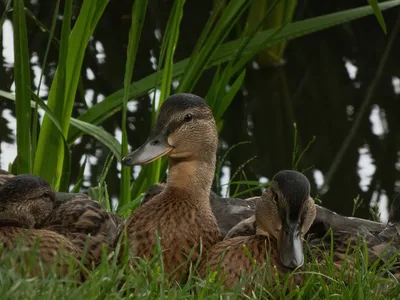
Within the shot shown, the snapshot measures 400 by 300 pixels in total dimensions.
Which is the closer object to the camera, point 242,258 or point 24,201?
point 242,258

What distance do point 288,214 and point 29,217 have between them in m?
0.94

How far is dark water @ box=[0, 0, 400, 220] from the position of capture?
24.5 feet

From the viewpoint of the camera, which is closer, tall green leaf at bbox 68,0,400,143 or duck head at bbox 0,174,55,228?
duck head at bbox 0,174,55,228

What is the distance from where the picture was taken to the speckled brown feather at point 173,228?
4020 millimetres

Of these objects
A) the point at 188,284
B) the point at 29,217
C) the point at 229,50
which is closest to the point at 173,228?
the point at 29,217

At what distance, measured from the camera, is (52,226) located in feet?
14.0

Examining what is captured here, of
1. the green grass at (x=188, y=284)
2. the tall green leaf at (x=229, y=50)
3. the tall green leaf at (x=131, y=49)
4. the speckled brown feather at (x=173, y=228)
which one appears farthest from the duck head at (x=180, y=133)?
the tall green leaf at (x=229, y=50)

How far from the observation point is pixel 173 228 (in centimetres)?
408

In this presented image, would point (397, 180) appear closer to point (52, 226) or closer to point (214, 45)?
point (214, 45)

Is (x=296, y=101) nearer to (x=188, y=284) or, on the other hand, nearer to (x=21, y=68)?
(x=21, y=68)

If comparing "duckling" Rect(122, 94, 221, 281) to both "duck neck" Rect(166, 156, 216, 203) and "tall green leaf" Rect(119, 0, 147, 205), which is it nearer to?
"duck neck" Rect(166, 156, 216, 203)

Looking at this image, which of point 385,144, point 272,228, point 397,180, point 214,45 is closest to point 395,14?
point 385,144

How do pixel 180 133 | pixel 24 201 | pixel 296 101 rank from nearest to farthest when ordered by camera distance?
pixel 24 201
pixel 180 133
pixel 296 101

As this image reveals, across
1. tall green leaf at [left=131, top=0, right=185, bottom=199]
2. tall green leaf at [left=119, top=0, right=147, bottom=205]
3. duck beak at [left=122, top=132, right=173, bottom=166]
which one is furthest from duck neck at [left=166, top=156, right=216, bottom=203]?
tall green leaf at [left=131, top=0, right=185, bottom=199]
